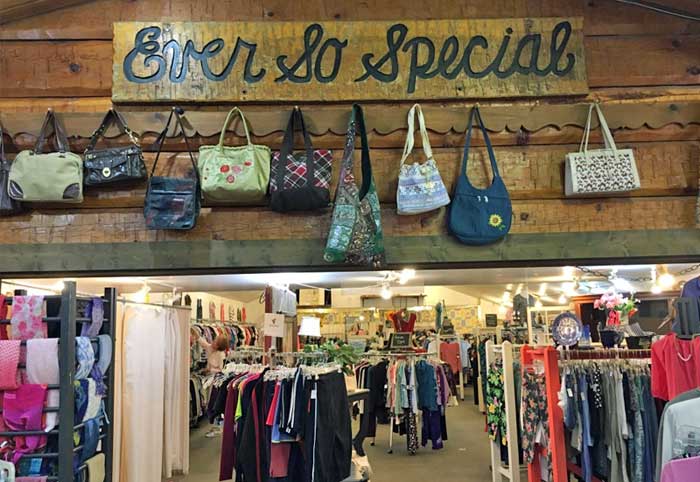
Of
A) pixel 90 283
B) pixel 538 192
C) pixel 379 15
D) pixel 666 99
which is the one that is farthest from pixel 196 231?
pixel 90 283

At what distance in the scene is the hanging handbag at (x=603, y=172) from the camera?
2.92 m

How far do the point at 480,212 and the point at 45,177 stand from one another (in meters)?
2.16

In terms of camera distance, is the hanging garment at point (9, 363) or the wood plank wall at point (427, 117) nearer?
the hanging garment at point (9, 363)

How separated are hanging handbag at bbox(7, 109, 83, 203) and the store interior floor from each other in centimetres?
419

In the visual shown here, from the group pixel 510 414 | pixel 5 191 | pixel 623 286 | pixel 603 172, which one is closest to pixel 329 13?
pixel 603 172

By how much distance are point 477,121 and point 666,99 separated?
1.11m

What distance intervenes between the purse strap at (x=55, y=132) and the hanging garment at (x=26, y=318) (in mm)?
755

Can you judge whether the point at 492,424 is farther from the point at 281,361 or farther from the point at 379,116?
the point at 379,116

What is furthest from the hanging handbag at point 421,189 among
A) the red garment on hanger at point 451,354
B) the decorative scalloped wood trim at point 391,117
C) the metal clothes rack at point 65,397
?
the red garment on hanger at point 451,354

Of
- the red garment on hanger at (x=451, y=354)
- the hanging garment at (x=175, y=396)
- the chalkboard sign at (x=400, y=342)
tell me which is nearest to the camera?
the hanging garment at (x=175, y=396)

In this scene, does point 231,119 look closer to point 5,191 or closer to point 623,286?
point 5,191

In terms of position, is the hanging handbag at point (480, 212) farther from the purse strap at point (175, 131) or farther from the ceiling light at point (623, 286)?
the ceiling light at point (623, 286)

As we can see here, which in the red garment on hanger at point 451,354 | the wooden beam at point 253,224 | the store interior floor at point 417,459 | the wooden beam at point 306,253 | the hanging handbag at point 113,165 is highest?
the hanging handbag at point 113,165

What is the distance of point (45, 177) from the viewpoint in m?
2.80
